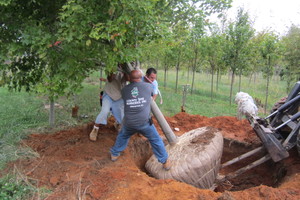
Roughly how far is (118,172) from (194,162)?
1165 mm

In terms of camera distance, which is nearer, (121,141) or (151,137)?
(151,137)

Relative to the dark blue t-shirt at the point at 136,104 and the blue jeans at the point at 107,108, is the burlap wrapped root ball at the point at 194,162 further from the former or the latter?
the blue jeans at the point at 107,108

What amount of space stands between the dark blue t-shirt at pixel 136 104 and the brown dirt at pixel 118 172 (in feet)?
2.43

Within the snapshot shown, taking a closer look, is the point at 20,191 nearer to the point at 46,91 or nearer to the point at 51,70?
the point at 46,91

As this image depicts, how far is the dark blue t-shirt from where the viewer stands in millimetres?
3568

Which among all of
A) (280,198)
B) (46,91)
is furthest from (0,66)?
(280,198)

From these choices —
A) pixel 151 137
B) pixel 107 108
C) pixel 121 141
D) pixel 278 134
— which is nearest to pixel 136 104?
pixel 151 137

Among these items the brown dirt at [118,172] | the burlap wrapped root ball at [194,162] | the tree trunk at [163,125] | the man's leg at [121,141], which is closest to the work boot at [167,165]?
the burlap wrapped root ball at [194,162]

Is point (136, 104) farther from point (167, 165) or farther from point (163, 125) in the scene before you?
point (167, 165)

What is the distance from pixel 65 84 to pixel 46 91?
0.82 feet

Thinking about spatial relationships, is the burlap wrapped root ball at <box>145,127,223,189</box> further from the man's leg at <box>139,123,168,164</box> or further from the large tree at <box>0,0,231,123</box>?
the large tree at <box>0,0,231,123</box>

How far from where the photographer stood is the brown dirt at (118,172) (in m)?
2.96

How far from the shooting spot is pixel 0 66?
10.9 ft

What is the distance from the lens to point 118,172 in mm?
3436
